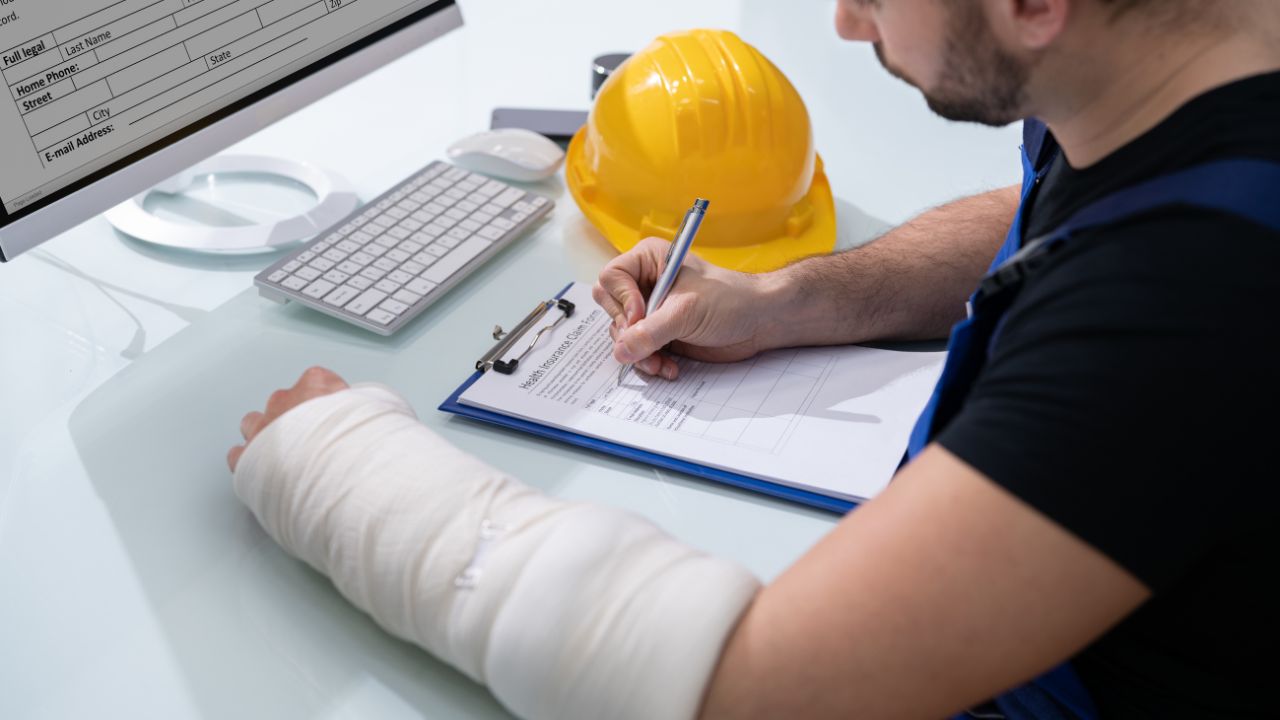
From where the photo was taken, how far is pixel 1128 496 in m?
0.51

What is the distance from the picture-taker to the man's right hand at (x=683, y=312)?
921 millimetres

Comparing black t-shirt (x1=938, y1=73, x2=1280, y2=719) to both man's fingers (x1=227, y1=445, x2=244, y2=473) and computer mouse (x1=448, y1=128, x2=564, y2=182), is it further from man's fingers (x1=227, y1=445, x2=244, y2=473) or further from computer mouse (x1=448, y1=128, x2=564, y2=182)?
computer mouse (x1=448, y1=128, x2=564, y2=182)

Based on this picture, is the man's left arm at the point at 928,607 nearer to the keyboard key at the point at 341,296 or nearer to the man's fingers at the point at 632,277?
the man's fingers at the point at 632,277

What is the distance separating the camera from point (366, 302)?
3.31 ft

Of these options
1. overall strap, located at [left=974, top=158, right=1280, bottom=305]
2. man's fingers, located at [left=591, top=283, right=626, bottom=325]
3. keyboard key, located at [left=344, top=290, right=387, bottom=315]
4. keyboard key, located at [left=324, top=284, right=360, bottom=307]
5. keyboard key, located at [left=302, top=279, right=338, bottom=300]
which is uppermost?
overall strap, located at [left=974, top=158, right=1280, bottom=305]

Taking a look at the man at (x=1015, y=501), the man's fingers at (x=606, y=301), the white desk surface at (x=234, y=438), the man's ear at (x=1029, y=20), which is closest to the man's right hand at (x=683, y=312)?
the man's fingers at (x=606, y=301)

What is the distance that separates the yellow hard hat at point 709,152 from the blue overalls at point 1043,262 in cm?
30

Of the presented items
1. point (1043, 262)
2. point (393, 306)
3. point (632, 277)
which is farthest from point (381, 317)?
point (1043, 262)

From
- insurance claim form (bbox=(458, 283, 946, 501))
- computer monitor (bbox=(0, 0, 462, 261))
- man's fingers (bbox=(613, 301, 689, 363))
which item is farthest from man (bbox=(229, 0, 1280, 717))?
computer monitor (bbox=(0, 0, 462, 261))

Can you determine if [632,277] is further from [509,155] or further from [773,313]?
[509,155]

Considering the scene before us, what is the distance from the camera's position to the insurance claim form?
84 centimetres

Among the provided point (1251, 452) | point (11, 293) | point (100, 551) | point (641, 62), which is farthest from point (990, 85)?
point (11, 293)

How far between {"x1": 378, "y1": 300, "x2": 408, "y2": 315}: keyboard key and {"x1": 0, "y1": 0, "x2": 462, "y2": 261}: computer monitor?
222mm

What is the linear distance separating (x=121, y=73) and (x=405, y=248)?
297mm
